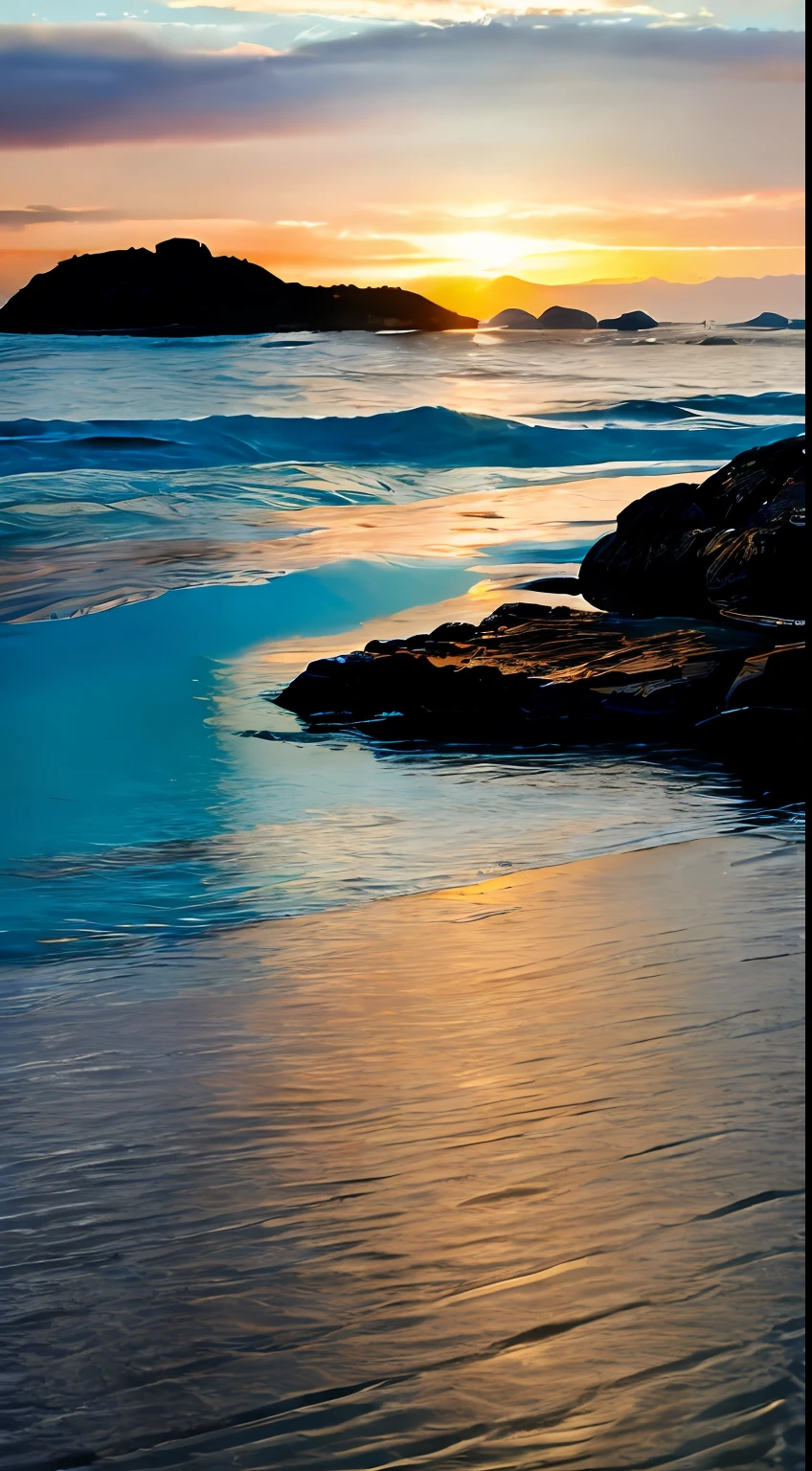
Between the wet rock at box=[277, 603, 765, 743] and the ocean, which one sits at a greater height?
the wet rock at box=[277, 603, 765, 743]

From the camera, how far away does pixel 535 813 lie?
139 inches

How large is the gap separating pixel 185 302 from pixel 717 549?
7.97 metres

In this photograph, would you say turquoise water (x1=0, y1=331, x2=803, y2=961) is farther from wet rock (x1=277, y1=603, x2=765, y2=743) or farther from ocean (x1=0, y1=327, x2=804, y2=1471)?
wet rock (x1=277, y1=603, x2=765, y2=743)

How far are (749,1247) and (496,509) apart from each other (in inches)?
448

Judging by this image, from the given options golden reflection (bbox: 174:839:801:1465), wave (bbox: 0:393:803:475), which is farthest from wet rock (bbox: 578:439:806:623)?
wave (bbox: 0:393:803:475)

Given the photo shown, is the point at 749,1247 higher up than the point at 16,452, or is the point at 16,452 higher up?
the point at 16,452

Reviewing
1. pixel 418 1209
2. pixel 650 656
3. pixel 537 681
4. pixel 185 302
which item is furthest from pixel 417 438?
pixel 418 1209

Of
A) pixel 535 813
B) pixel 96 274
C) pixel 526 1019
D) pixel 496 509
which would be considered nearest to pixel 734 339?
pixel 496 509

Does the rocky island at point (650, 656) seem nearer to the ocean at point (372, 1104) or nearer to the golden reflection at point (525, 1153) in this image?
the ocean at point (372, 1104)

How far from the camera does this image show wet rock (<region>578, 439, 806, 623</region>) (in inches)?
203

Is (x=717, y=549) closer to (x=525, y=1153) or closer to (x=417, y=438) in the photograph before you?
(x=525, y=1153)

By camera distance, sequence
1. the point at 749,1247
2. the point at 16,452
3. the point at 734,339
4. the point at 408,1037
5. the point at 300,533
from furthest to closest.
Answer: the point at 734,339 < the point at 16,452 < the point at 300,533 < the point at 408,1037 < the point at 749,1247

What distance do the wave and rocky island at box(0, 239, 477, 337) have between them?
1.61 meters

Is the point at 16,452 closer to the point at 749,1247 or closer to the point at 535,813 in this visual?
the point at 535,813
